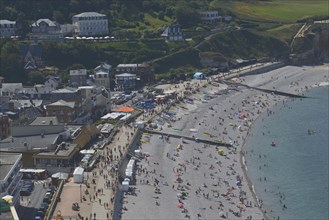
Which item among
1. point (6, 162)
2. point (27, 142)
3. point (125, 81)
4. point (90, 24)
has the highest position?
point (6, 162)

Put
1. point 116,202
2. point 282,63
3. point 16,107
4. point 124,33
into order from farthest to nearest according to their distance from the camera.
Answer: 1. point 282,63
2. point 124,33
3. point 16,107
4. point 116,202

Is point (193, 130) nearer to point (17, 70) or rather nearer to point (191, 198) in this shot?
point (191, 198)

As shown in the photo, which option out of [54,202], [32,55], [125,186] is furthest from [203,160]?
[32,55]

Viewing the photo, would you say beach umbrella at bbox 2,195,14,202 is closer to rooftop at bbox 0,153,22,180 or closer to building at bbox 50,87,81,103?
rooftop at bbox 0,153,22,180

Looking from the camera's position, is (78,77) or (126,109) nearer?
(126,109)

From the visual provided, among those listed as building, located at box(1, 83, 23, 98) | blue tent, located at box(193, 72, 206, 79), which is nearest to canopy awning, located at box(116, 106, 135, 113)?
building, located at box(1, 83, 23, 98)

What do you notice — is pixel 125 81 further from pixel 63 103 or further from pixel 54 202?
pixel 54 202

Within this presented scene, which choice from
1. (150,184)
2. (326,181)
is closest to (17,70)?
(150,184)
